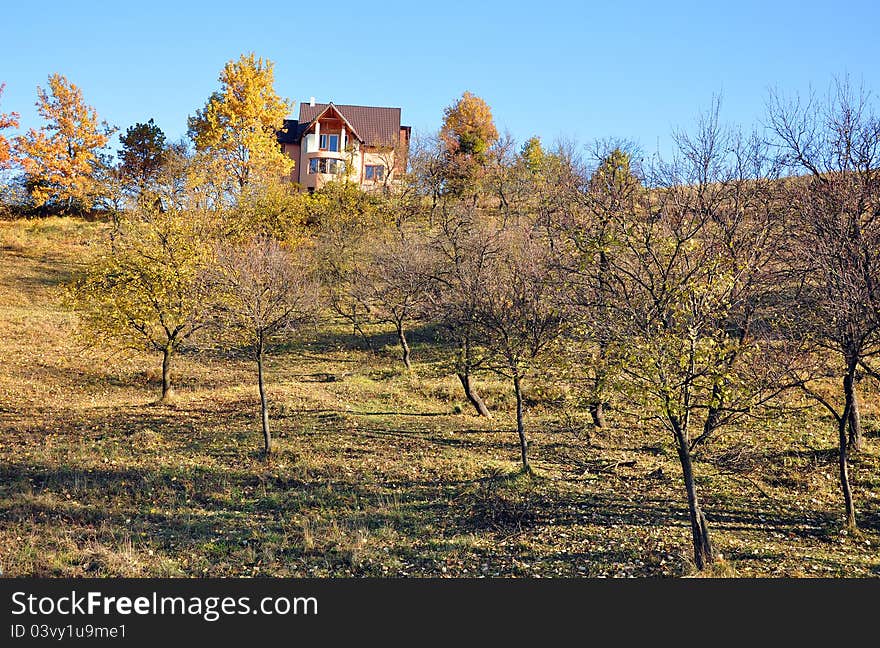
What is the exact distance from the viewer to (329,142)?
59.3 m

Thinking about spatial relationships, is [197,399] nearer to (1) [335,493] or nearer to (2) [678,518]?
(1) [335,493]

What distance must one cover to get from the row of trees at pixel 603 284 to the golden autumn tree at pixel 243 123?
213 centimetres

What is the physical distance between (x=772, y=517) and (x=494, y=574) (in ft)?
22.9

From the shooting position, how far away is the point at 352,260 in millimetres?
36625

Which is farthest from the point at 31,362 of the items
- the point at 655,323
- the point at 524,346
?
the point at 655,323

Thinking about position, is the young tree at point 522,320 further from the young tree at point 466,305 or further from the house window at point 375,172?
the house window at point 375,172

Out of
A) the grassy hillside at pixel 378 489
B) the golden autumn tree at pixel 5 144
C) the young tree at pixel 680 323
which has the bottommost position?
the grassy hillside at pixel 378 489

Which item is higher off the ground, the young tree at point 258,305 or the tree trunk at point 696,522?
the young tree at point 258,305

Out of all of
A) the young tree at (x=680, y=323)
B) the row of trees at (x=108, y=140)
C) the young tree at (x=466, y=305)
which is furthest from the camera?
the row of trees at (x=108, y=140)

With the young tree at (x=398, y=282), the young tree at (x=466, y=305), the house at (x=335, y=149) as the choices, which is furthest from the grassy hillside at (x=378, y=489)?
the house at (x=335, y=149)

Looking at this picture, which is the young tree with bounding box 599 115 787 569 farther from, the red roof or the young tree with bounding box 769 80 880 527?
the red roof

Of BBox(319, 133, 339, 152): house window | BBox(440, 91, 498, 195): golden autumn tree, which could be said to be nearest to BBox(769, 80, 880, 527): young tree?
BBox(440, 91, 498, 195): golden autumn tree

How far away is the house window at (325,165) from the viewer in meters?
58.5

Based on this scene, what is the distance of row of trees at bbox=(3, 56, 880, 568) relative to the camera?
11.4 m
